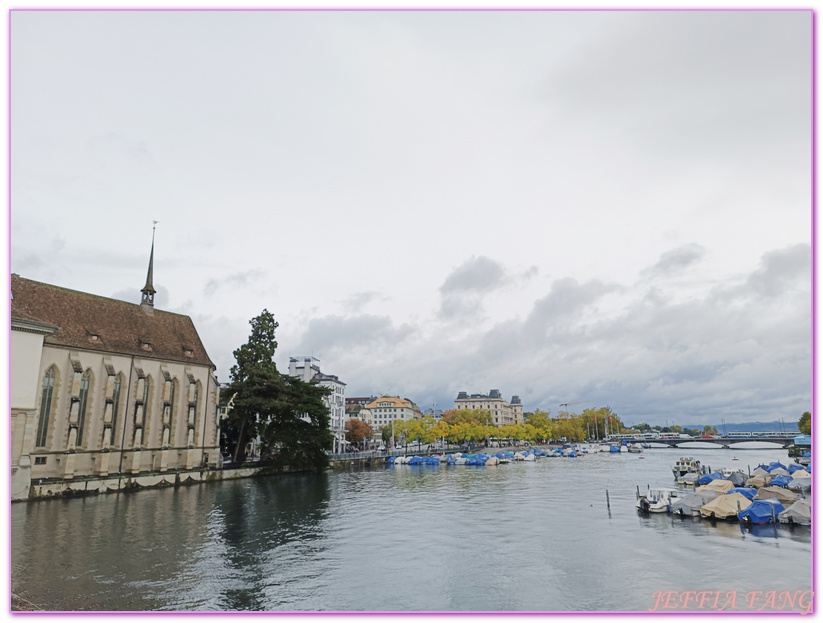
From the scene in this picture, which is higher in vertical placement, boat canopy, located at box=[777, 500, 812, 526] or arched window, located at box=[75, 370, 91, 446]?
arched window, located at box=[75, 370, 91, 446]

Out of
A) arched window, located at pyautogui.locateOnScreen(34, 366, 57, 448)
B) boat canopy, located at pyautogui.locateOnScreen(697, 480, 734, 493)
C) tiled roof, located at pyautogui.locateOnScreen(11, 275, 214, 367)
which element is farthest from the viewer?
tiled roof, located at pyautogui.locateOnScreen(11, 275, 214, 367)

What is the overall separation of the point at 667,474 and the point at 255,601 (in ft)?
242

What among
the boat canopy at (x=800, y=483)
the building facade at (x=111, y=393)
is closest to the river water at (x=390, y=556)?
the building facade at (x=111, y=393)

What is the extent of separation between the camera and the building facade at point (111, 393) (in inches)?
2126

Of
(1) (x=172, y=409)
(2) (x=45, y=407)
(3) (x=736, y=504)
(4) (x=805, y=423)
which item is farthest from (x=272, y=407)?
(4) (x=805, y=423)

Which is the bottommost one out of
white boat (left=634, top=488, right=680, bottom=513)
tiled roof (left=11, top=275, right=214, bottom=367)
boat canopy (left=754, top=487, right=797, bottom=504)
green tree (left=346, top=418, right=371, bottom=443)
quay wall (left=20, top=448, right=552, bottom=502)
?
green tree (left=346, top=418, right=371, bottom=443)

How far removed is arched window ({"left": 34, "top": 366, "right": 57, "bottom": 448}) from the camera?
53219 millimetres

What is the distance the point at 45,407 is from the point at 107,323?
1295cm

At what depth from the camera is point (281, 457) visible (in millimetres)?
75438

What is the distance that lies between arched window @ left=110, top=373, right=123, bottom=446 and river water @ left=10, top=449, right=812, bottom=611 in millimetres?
11225

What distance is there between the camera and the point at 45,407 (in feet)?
177

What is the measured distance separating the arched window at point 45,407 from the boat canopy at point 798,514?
63167 millimetres

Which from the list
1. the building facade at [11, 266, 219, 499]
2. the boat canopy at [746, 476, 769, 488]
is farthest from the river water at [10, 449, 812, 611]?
the boat canopy at [746, 476, 769, 488]

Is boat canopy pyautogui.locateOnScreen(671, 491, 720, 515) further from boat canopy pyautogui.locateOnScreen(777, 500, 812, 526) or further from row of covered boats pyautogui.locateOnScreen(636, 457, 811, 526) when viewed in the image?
boat canopy pyautogui.locateOnScreen(777, 500, 812, 526)
